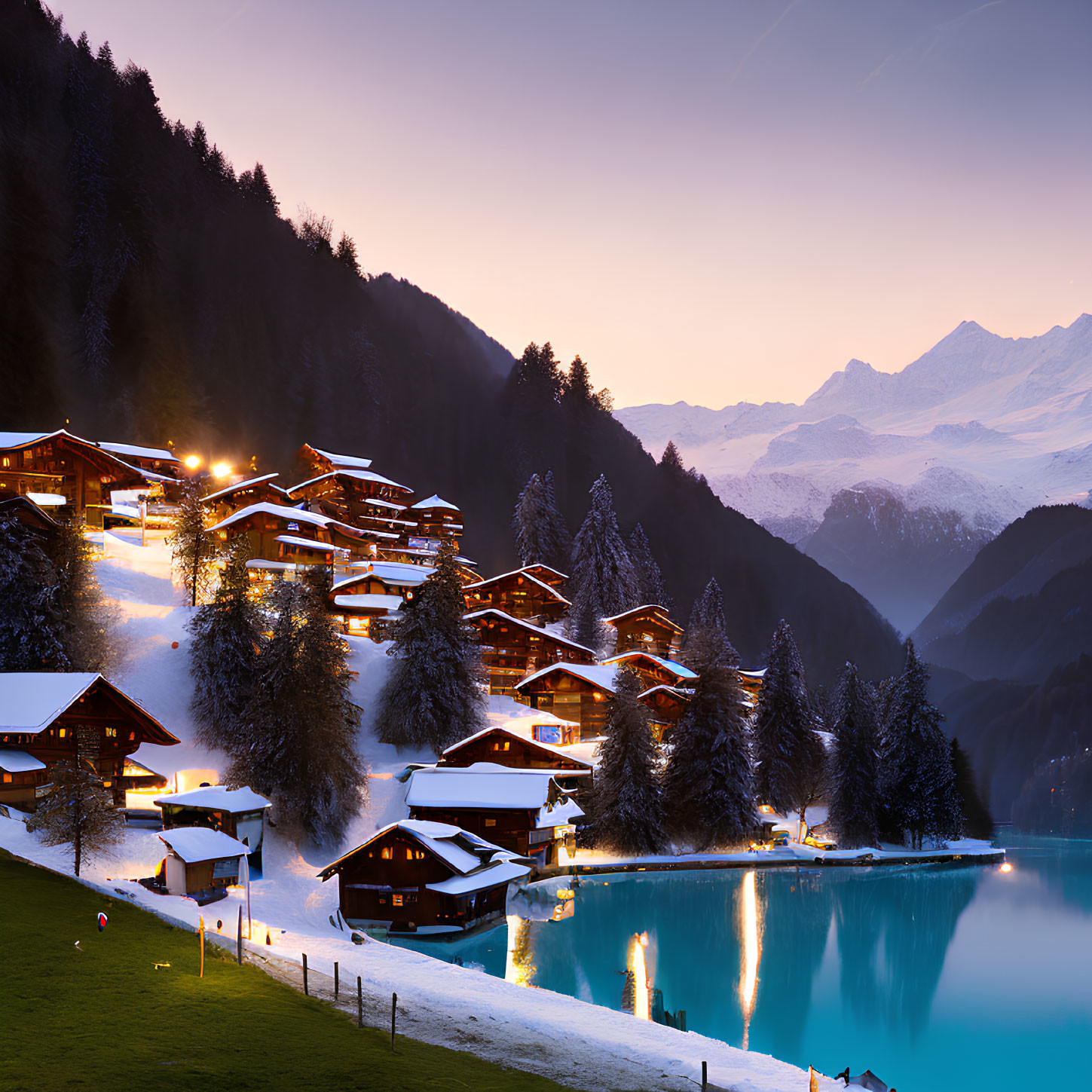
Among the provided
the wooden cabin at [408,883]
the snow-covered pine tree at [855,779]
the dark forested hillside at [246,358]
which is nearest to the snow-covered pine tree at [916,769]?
the snow-covered pine tree at [855,779]

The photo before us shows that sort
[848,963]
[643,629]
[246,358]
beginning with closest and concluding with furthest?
[848,963], [643,629], [246,358]

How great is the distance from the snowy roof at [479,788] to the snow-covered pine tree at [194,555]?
25.6m

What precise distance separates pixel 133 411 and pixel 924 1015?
370ft

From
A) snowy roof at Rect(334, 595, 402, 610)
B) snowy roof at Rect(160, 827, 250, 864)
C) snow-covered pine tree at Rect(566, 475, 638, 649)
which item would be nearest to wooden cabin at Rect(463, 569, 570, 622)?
snow-covered pine tree at Rect(566, 475, 638, 649)

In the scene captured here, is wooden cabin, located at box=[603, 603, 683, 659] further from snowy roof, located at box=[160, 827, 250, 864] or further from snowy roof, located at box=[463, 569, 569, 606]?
snowy roof, located at box=[160, 827, 250, 864]

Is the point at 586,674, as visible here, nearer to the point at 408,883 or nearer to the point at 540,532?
the point at 408,883

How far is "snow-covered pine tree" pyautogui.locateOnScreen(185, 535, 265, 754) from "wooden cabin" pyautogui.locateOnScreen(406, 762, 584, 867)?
37.9 feet

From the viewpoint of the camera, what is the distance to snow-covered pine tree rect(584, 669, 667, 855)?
2349 inches

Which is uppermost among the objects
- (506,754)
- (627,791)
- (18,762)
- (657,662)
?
(657,662)

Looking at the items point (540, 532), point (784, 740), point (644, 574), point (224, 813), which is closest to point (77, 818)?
point (224, 813)

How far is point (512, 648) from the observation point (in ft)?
275

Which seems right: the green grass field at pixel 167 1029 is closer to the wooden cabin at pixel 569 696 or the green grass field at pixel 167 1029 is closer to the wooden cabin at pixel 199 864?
the wooden cabin at pixel 199 864

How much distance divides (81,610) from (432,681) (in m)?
23.0

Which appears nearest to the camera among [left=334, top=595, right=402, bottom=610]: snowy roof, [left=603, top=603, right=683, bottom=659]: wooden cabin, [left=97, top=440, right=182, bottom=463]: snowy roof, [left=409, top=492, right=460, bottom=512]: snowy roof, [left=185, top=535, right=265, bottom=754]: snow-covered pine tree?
[left=185, top=535, right=265, bottom=754]: snow-covered pine tree
